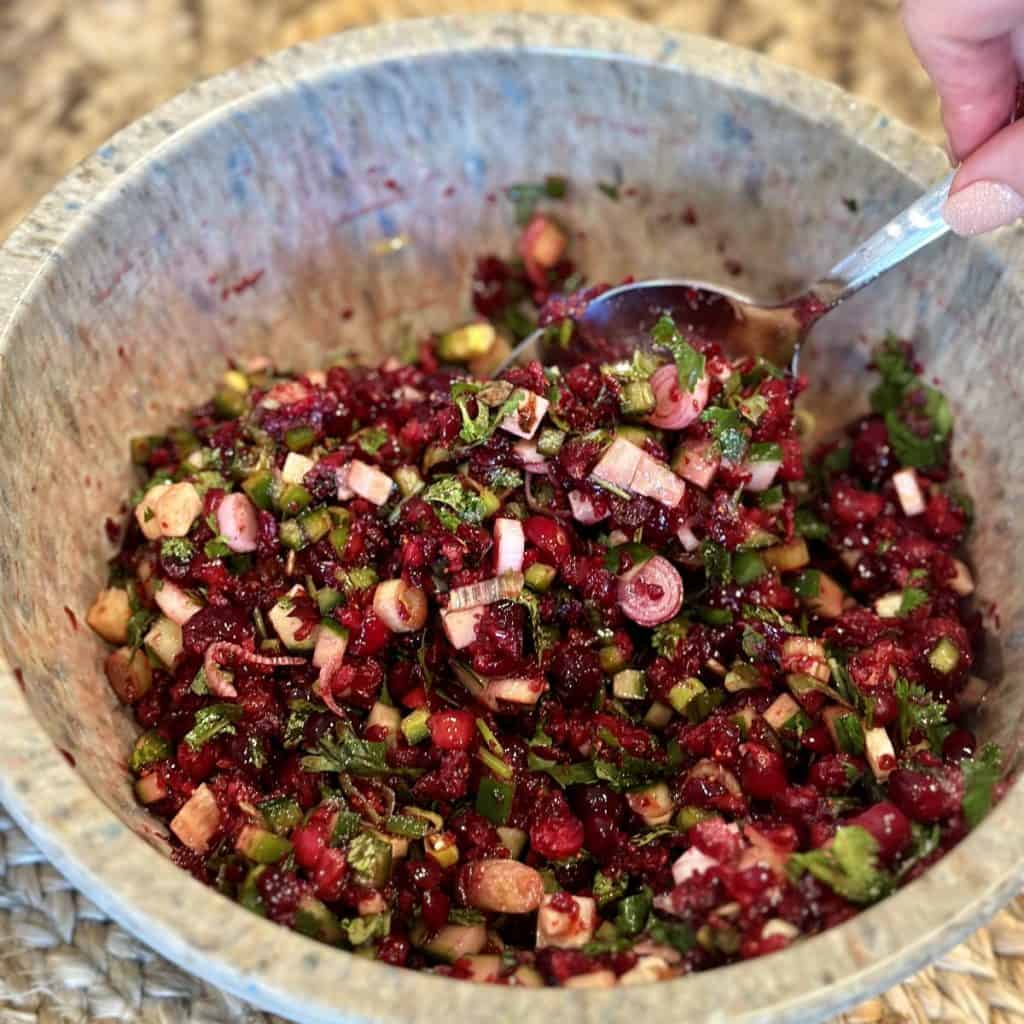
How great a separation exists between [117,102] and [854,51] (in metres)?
2.27

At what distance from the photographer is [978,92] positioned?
1886 mm

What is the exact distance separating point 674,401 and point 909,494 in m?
0.54

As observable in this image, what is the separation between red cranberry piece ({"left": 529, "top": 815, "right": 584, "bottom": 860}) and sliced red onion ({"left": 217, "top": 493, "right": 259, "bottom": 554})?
710mm

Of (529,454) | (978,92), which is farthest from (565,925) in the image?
(978,92)

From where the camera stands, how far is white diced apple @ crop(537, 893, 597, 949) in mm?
1600

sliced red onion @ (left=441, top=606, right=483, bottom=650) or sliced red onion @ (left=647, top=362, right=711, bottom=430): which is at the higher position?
sliced red onion @ (left=647, top=362, right=711, bottom=430)

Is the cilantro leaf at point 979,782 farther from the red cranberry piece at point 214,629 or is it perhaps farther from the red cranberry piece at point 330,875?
the red cranberry piece at point 214,629

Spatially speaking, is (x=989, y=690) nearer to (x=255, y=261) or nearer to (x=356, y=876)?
(x=356, y=876)

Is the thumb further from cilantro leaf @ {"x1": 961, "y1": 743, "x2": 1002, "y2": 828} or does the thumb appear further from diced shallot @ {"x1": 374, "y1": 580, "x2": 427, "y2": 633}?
diced shallot @ {"x1": 374, "y1": 580, "x2": 427, "y2": 633}

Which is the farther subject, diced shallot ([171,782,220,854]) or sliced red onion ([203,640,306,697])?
sliced red onion ([203,640,306,697])

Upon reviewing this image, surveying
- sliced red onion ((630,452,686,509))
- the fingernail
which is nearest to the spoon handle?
the fingernail

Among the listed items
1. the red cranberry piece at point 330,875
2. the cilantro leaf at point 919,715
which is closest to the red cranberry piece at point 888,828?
the cilantro leaf at point 919,715

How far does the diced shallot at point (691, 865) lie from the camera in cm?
156

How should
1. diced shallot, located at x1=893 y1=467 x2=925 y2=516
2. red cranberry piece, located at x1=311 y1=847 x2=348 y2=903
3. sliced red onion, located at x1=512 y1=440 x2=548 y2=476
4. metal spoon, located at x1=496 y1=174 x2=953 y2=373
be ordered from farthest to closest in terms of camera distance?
metal spoon, located at x1=496 y1=174 x2=953 y2=373
diced shallot, located at x1=893 y1=467 x2=925 y2=516
sliced red onion, located at x1=512 y1=440 x2=548 y2=476
red cranberry piece, located at x1=311 y1=847 x2=348 y2=903
